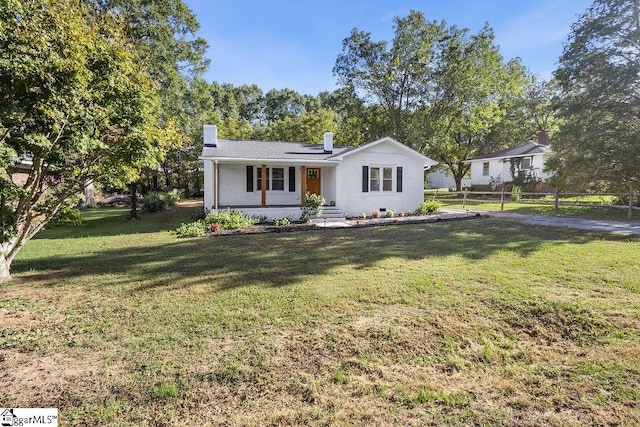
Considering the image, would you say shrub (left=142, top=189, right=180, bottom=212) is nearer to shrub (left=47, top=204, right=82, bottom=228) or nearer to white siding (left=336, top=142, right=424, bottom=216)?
white siding (left=336, top=142, right=424, bottom=216)

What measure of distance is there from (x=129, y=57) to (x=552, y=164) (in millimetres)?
18754

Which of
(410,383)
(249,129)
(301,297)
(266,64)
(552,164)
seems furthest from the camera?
(249,129)

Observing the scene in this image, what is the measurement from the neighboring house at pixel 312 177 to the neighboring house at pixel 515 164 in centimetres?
1499

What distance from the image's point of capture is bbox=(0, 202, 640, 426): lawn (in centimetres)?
292

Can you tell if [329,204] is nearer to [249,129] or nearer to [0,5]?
[0,5]

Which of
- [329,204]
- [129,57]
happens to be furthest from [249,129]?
[129,57]

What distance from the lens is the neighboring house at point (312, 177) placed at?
1570 centimetres

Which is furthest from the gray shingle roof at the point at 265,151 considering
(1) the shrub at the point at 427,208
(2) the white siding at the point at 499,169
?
(2) the white siding at the point at 499,169

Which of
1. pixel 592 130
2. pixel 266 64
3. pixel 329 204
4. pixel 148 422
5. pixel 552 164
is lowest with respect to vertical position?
pixel 148 422

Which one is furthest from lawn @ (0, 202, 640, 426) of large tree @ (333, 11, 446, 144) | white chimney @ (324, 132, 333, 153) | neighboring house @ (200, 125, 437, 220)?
large tree @ (333, 11, 446, 144)

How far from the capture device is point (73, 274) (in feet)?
22.1

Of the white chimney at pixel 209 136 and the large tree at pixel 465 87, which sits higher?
the large tree at pixel 465 87

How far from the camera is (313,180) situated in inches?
704

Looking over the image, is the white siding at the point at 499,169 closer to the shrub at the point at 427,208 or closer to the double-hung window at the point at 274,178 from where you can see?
the shrub at the point at 427,208
